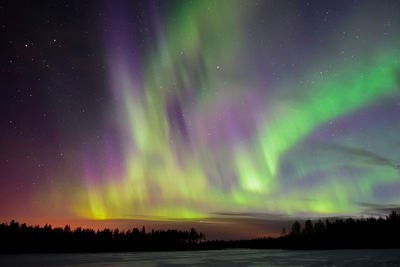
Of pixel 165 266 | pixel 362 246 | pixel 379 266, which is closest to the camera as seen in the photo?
pixel 379 266

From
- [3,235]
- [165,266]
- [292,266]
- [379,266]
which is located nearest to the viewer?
[379,266]

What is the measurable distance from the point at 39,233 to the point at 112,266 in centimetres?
14115

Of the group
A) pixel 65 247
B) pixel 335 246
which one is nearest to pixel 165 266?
pixel 65 247

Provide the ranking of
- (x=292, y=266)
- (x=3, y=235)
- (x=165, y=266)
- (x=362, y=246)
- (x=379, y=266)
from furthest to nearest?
(x=362, y=246)
(x=3, y=235)
(x=165, y=266)
(x=292, y=266)
(x=379, y=266)

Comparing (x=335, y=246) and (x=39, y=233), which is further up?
(x=39, y=233)

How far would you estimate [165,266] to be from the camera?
7994cm

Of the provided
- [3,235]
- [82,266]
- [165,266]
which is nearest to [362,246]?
[165,266]

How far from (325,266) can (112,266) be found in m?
51.2

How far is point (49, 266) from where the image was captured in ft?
274

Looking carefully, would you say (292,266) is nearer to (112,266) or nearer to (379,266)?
(379,266)

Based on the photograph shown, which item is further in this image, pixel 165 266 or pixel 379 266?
pixel 165 266

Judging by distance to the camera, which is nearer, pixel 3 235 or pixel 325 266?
pixel 325 266

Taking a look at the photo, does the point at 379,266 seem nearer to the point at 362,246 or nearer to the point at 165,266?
the point at 165,266

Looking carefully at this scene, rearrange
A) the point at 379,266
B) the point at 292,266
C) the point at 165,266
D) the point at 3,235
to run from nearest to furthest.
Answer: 1. the point at 379,266
2. the point at 292,266
3. the point at 165,266
4. the point at 3,235
